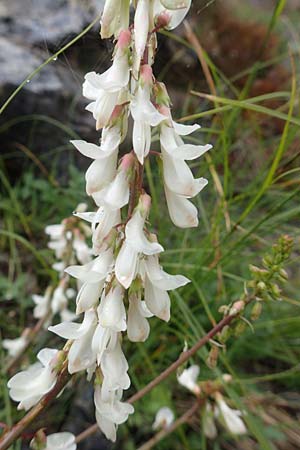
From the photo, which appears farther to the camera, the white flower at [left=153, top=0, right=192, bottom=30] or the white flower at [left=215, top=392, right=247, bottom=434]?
the white flower at [left=215, top=392, right=247, bottom=434]

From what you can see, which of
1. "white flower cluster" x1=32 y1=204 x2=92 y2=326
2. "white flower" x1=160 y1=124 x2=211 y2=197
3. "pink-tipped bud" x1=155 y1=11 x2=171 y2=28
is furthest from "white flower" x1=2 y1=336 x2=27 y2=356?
"pink-tipped bud" x1=155 y1=11 x2=171 y2=28

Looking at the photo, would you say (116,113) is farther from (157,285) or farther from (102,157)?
(157,285)

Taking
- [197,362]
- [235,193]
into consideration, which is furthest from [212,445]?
[235,193]

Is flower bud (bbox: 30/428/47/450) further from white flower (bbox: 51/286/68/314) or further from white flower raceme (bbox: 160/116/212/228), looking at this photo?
white flower (bbox: 51/286/68/314)

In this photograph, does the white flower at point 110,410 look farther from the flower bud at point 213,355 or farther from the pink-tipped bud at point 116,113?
the pink-tipped bud at point 116,113

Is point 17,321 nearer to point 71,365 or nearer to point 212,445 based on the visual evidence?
point 212,445

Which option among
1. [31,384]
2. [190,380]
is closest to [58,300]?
[190,380]

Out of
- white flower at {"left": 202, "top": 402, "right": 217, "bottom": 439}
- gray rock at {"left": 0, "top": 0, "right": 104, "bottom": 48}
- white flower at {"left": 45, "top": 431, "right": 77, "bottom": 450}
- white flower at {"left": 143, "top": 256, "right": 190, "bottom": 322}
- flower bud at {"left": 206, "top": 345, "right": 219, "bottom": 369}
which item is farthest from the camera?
gray rock at {"left": 0, "top": 0, "right": 104, "bottom": 48}
